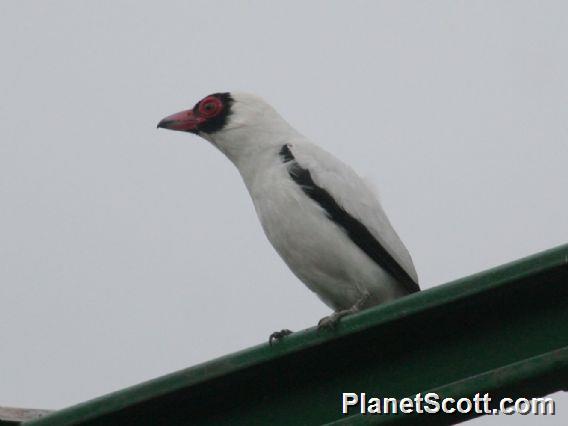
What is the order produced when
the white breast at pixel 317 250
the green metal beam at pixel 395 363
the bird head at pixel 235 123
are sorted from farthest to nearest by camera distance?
the bird head at pixel 235 123, the white breast at pixel 317 250, the green metal beam at pixel 395 363

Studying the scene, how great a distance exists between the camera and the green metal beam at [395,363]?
430cm

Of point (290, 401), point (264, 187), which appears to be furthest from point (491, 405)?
point (264, 187)

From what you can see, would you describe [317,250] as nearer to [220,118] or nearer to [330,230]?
[330,230]

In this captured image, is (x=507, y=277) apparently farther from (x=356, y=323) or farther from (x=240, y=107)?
(x=240, y=107)

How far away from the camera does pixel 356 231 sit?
7750mm

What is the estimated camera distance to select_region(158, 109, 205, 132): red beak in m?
9.66

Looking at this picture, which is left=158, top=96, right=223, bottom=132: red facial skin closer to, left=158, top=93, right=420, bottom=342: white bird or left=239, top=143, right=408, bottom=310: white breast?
left=158, top=93, right=420, bottom=342: white bird

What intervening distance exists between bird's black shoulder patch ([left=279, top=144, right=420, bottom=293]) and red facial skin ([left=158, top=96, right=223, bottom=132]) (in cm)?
190

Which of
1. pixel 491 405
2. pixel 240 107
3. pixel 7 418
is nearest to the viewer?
pixel 491 405

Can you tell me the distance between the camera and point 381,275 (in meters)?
7.75

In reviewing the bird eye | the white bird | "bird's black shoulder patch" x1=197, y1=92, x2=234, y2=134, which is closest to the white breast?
the white bird

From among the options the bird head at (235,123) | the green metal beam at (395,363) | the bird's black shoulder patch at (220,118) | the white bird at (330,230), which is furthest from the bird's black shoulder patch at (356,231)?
the green metal beam at (395,363)

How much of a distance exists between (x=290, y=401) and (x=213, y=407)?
0.36 meters

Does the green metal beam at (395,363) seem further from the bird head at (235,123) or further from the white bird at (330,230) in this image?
the bird head at (235,123)
